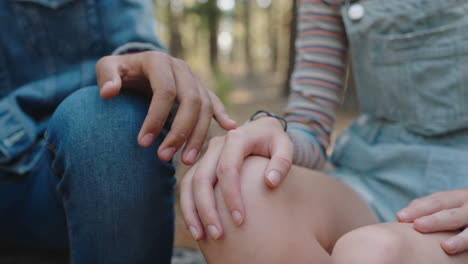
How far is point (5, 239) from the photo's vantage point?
880 millimetres

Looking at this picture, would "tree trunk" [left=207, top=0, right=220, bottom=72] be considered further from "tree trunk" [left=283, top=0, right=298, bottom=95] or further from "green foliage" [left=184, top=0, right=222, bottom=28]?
"tree trunk" [left=283, top=0, right=298, bottom=95]

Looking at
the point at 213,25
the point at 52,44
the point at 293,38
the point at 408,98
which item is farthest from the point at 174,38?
the point at 408,98

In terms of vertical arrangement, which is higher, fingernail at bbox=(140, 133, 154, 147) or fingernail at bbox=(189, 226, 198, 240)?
fingernail at bbox=(140, 133, 154, 147)

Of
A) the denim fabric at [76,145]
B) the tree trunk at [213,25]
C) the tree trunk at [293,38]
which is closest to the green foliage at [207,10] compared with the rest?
the tree trunk at [213,25]

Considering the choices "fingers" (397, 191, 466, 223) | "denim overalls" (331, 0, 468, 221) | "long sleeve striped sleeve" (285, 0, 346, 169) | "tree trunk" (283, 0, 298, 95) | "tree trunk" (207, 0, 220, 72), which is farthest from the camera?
"tree trunk" (207, 0, 220, 72)

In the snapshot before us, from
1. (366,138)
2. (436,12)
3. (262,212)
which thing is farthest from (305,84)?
(262,212)

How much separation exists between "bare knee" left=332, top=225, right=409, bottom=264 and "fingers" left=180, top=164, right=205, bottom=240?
0.62 feet

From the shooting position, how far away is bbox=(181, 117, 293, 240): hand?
→ 506 millimetres

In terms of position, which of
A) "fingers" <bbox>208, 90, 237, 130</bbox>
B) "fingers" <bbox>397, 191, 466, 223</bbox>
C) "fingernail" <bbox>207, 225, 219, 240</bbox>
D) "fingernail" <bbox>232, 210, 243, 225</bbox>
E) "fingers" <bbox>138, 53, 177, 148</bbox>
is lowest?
"fingers" <bbox>397, 191, 466, 223</bbox>

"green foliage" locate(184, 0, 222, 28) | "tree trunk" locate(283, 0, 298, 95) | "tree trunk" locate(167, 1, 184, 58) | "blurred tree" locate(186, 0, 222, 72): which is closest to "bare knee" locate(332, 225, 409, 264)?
"tree trunk" locate(283, 0, 298, 95)

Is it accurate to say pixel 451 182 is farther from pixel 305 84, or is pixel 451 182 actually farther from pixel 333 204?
pixel 305 84

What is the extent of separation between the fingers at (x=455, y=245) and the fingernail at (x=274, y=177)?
9.0 inches

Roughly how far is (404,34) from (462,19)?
103 mm

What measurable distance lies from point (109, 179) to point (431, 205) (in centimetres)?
50
